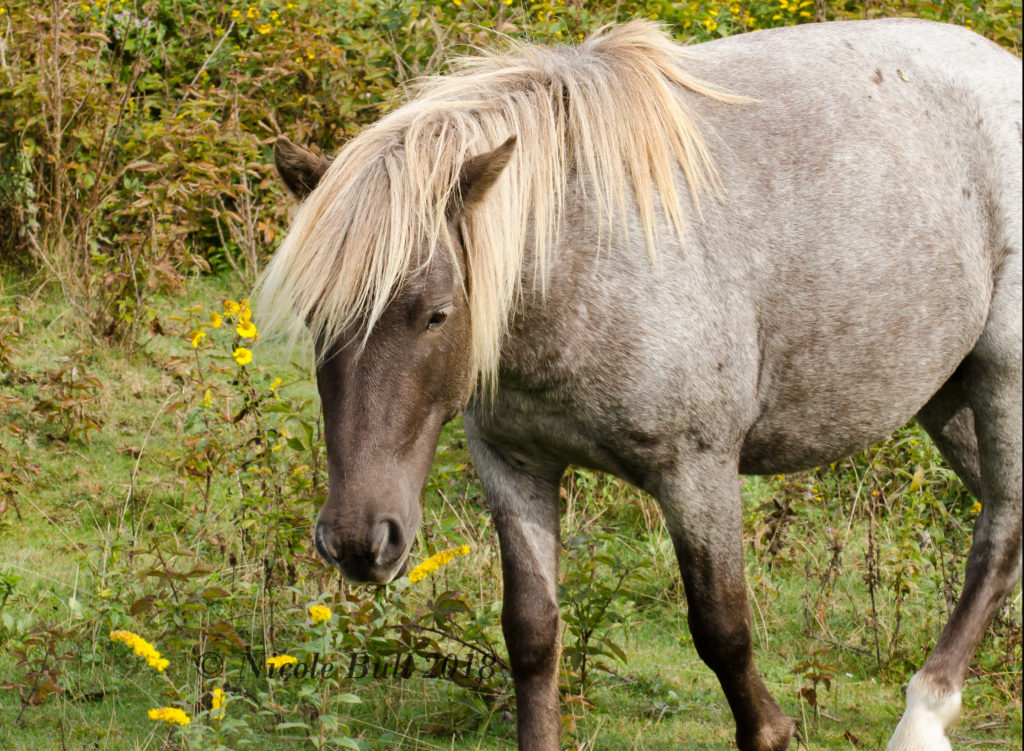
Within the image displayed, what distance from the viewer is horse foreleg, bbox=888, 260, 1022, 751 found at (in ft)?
11.8

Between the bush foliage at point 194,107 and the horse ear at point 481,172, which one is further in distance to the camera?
the bush foliage at point 194,107

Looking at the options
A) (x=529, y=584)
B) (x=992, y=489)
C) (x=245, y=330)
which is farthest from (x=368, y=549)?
(x=992, y=489)

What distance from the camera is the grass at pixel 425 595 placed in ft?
12.3

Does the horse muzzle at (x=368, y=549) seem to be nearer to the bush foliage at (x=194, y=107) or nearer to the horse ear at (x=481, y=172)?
the horse ear at (x=481, y=172)

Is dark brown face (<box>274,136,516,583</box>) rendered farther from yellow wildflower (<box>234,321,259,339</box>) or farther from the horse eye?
yellow wildflower (<box>234,321,259,339</box>)

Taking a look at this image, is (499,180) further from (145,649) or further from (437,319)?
(145,649)

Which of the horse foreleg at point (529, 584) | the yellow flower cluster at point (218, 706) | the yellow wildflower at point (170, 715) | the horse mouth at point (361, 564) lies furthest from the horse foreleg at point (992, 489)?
the yellow wildflower at point (170, 715)

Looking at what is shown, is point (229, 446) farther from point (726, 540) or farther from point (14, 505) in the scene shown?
point (726, 540)

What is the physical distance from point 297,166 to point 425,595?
2066 mm

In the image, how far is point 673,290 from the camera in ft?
10.2

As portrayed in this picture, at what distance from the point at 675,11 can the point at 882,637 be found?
323cm

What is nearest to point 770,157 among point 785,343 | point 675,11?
point 785,343

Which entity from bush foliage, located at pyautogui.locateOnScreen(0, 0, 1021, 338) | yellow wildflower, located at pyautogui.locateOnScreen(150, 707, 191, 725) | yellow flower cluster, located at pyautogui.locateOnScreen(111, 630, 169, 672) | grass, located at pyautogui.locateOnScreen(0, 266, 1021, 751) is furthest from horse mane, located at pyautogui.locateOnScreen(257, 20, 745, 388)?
bush foliage, located at pyautogui.locateOnScreen(0, 0, 1021, 338)

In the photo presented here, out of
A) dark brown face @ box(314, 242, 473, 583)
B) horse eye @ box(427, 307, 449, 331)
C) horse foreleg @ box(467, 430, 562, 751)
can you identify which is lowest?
horse foreleg @ box(467, 430, 562, 751)
